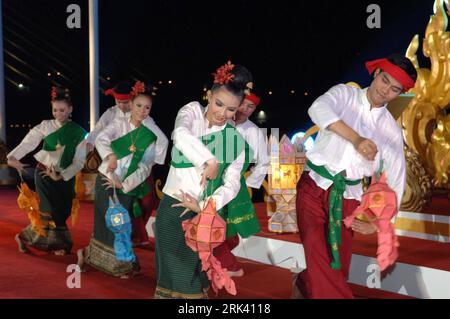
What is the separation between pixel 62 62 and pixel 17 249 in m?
13.8

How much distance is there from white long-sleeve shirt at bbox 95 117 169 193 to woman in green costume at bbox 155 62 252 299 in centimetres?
119

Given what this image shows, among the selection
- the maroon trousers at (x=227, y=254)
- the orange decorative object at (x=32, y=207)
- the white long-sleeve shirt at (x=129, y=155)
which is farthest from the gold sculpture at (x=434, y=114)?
the orange decorative object at (x=32, y=207)

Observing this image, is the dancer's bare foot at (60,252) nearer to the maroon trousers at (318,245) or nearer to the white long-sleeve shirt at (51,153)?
the white long-sleeve shirt at (51,153)

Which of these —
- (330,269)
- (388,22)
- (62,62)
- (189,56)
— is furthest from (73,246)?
(189,56)

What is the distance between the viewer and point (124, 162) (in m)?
4.00

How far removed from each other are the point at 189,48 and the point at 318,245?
55.8ft

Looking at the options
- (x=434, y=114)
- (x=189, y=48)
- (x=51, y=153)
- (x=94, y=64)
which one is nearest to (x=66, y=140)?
(x=51, y=153)

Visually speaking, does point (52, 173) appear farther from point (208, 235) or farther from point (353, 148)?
point (353, 148)

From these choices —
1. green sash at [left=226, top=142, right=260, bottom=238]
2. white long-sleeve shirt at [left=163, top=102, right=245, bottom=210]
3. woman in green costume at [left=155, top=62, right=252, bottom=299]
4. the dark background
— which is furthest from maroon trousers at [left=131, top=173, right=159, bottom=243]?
the dark background

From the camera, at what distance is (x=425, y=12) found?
884 cm

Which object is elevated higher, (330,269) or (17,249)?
(330,269)

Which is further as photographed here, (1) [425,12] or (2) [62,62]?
(2) [62,62]

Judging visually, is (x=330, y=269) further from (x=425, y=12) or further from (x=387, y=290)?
(x=425, y=12)

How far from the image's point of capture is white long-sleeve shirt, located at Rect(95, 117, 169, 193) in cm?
391
